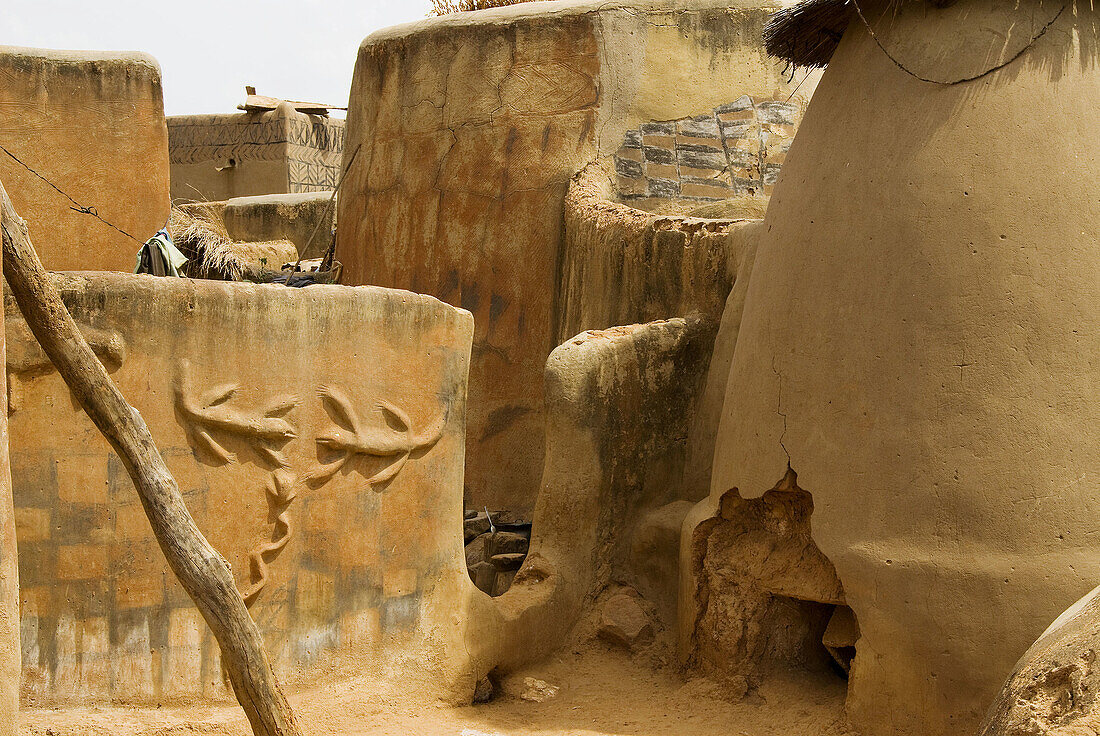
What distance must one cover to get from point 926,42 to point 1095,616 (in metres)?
2.65

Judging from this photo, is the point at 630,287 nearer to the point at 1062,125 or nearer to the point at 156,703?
the point at 1062,125

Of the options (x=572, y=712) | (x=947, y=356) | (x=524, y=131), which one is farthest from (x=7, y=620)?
(x=524, y=131)

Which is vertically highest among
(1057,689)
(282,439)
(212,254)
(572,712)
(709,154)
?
(709,154)

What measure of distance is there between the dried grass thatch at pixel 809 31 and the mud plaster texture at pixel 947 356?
13 centimetres

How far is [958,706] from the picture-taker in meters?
4.56

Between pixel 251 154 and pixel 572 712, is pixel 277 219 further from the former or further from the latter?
pixel 572 712

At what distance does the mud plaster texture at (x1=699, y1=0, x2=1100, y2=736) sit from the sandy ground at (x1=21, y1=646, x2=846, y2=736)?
1.55ft

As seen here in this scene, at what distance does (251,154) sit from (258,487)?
12.1 meters

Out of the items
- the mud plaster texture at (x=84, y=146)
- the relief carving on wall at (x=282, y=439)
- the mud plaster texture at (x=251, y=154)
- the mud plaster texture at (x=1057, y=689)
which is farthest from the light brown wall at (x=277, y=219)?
the mud plaster texture at (x=1057, y=689)

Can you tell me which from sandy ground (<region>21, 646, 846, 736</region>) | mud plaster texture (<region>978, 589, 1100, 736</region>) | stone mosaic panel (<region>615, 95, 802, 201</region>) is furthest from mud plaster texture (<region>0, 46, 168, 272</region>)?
mud plaster texture (<region>978, 589, 1100, 736</region>)

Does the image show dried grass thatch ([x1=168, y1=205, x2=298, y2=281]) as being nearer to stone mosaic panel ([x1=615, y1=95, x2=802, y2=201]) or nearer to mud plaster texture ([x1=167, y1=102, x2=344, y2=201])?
stone mosaic panel ([x1=615, y1=95, x2=802, y2=201])

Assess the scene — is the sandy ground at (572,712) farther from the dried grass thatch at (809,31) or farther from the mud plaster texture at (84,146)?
the mud plaster texture at (84,146)

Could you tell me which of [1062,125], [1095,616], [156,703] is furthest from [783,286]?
[156,703]

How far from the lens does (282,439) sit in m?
4.99
